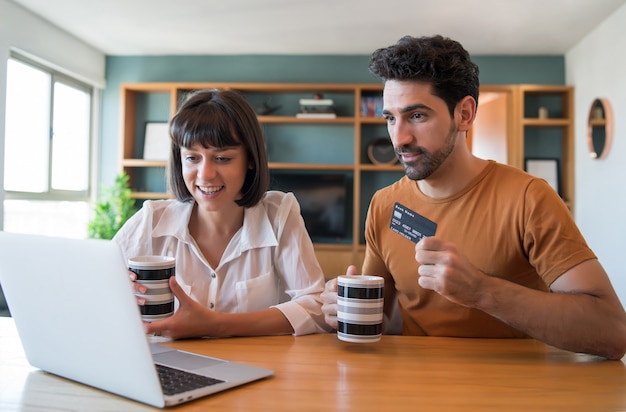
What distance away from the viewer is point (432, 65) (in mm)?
1369

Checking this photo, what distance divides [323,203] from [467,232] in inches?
157

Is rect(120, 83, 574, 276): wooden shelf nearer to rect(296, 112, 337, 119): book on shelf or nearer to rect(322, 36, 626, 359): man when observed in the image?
rect(296, 112, 337, 119): book on shelf

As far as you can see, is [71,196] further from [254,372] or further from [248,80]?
[254,372]

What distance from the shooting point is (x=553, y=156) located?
5441 millimetres

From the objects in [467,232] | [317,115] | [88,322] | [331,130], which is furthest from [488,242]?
[331,130]

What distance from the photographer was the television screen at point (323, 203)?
540cm

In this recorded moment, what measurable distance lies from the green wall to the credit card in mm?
4607

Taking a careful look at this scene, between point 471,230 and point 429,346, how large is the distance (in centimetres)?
39

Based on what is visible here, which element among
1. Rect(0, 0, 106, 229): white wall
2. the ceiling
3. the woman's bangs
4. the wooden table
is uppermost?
the ceiling

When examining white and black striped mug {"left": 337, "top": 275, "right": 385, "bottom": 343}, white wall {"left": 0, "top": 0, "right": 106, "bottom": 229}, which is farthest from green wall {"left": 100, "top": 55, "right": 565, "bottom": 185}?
white and black striped mug {"left": 337, "top": 275, "right": 385, "bottom": 343}

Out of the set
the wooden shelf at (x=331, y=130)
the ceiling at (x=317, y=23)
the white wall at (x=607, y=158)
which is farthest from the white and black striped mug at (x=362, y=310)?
the wooden shelf at (x=331, y=130)

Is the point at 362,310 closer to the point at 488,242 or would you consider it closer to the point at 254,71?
the point at 488,242

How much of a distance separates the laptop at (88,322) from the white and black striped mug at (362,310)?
205 millimetres

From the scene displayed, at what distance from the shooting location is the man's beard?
4.61 ft
